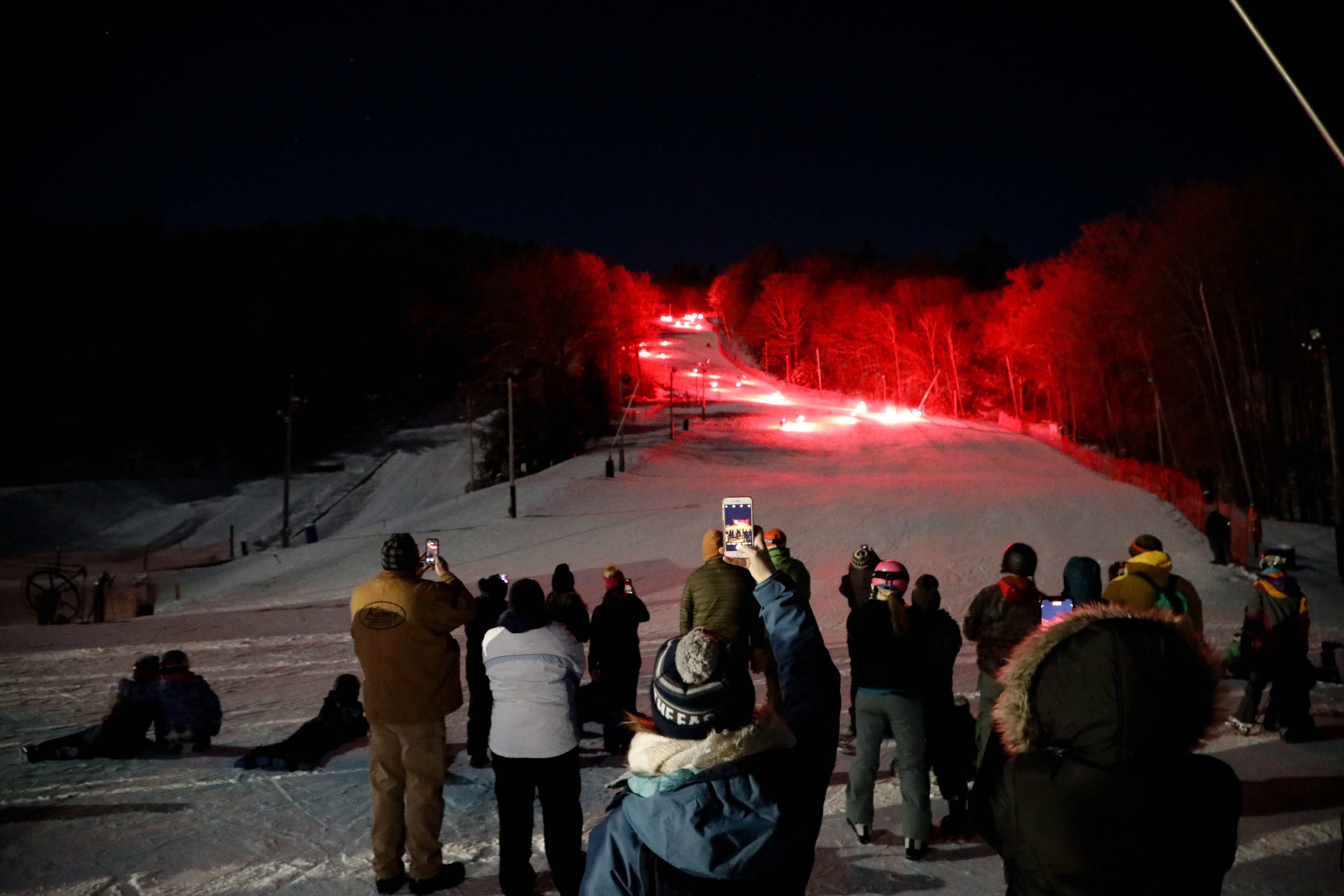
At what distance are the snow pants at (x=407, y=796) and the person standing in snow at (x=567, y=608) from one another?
2645 mm

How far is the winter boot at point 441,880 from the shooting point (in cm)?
476

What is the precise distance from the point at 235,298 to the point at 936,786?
68310 millimetres

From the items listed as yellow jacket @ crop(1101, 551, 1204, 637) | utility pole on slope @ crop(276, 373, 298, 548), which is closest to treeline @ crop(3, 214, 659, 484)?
utility pole on slope @ crop(276, 373, 298, 548)

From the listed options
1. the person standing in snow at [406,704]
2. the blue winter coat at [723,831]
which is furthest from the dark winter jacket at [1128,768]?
the person standing in snow at [406,704]

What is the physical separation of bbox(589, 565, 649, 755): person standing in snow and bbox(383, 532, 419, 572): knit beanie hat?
8.09 ft

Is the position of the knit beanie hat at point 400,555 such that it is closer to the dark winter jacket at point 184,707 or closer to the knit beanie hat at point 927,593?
the knit beanie hat at point 927,593

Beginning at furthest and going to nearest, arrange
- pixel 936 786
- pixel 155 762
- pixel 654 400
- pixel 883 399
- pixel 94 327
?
1. pixel 883 399
2. pixel 654 400
3. pixel 94 327
4. pixel 155 762
5. pixel 936 786

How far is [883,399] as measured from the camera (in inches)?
2889

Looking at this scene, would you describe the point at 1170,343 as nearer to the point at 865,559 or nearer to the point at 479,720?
the point at 865,559

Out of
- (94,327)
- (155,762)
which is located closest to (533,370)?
(94,327)

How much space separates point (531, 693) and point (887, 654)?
6.92 feet

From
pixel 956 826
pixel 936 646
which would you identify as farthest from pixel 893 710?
pixel 956 826

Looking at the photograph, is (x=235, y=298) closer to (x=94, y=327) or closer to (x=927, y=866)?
(x=94, y=327)

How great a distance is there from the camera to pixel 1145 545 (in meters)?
6.55
